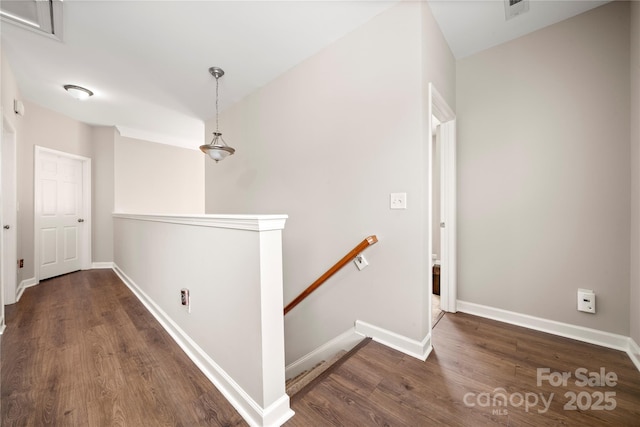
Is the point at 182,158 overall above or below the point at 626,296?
above

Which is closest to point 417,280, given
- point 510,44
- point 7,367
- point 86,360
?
point 510,44

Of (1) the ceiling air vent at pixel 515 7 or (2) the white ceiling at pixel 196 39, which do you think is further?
(2) the white ceiling at pixel 196 39

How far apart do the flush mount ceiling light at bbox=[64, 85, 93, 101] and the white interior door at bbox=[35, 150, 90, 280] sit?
1291 mm

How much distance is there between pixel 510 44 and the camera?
2.07 meters

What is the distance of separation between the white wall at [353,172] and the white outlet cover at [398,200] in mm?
35

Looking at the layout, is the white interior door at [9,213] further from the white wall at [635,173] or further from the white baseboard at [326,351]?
the white wall at [635,173]

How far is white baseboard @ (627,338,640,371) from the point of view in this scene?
1.51 metres

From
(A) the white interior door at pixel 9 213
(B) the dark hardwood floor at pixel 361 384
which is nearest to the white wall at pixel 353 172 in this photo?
(B) the dark hardwood floor at pixel 361 384

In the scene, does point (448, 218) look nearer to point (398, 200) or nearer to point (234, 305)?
point (398, 200)

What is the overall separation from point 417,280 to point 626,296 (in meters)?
1.48

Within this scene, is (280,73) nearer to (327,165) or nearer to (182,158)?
(327,165)

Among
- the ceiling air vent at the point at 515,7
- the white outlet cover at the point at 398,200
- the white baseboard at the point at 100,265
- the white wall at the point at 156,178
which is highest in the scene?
the ceiling air vent at the point at 515,7

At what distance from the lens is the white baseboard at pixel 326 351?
1.96m

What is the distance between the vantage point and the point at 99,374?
1557mm
